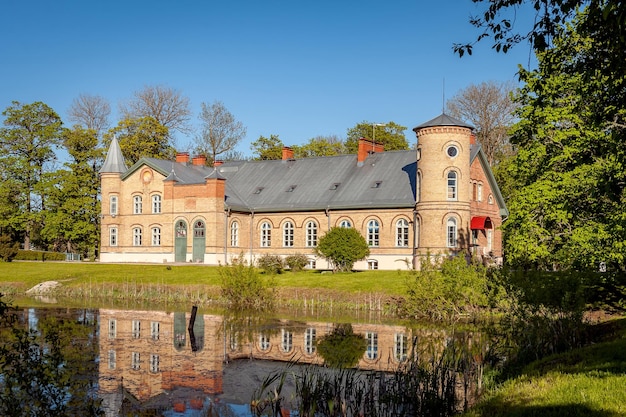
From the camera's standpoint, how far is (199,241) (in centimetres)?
4428

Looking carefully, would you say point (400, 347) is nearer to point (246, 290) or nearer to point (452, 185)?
point (246, 290)

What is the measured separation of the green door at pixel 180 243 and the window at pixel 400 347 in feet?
82.5

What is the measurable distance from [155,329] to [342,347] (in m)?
6.77

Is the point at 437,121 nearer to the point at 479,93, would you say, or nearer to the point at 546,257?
the point at 546,257

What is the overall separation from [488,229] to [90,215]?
1144 inches

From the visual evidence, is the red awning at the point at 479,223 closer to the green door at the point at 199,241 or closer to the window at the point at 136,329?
the green door at the point at 199,241

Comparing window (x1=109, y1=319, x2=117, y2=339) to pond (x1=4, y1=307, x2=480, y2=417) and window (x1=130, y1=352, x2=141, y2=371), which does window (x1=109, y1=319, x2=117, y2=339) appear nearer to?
pond (x1=4, y1=307, x2=480, y2=417)

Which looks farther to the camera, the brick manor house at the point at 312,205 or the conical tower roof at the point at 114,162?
the conical tower roof at the point at 114,162

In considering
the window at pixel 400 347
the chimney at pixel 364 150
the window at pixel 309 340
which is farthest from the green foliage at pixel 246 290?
the chimney at pixel 364 150

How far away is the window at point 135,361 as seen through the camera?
54.5ft

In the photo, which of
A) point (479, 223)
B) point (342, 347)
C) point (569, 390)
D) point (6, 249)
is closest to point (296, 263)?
point (479, 223)

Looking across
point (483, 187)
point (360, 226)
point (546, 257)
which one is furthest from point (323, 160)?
Result: point (546, 257)

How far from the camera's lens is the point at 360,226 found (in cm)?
4250

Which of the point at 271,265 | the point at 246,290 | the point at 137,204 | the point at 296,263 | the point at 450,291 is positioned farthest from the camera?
the point at 137,204
